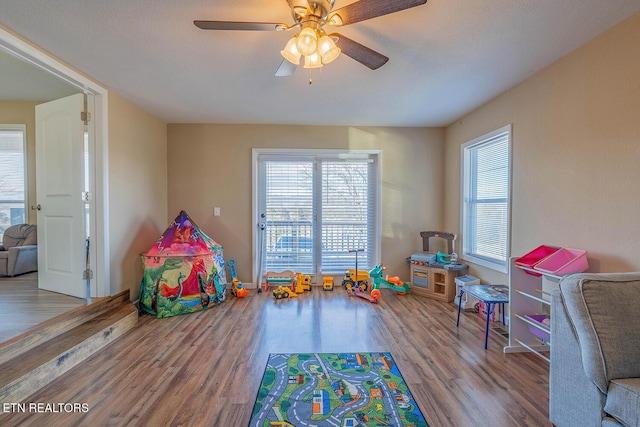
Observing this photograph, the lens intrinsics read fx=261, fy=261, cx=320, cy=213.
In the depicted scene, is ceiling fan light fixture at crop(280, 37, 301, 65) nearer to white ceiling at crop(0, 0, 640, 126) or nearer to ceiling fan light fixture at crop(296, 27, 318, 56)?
ceiling fan light fixture at crop(296, 27, 318, 56)

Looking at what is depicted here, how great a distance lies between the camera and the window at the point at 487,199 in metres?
2.83

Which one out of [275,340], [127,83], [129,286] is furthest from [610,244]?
[129,286]

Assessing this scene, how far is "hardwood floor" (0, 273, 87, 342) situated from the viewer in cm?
198

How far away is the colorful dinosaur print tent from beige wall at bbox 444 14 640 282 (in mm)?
3310

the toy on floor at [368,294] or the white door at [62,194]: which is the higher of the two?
the white door at [62,194]

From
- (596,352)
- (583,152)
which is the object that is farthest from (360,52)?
(596,352)

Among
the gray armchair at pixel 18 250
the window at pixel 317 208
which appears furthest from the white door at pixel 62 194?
the window at pixel 317 208

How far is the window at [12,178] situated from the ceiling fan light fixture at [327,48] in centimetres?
474

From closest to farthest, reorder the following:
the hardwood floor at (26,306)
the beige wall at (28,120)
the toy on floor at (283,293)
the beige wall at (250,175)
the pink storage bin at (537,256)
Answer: the hardwood floor at (26,306) < the pink storage bin at (537,256) < the toy on floor at (283,293) < the beige wall at (28,120) < the beige wall at (250,175)

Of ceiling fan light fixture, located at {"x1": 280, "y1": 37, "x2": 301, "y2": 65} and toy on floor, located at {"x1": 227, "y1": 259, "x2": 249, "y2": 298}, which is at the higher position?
ceiling fan light fixture, located at {"x1": 280, "y1": 37, "x2": 301, "y2": 65}

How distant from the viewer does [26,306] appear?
7.77 ft

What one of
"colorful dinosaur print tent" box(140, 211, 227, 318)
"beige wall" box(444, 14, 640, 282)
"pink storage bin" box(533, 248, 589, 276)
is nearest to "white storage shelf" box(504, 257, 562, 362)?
"pink storage bin" box(533, 248, 589, 276)

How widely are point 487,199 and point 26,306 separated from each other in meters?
4.83

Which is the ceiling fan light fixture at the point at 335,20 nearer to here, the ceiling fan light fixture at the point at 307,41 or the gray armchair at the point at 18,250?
the ceiling fan light fixture at the point at 307,41
